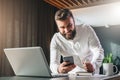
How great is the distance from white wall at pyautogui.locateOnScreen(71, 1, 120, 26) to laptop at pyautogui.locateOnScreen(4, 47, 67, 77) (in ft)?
7.73

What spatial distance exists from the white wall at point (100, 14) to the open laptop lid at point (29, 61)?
236 cm

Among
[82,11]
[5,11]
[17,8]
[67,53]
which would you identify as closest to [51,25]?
[82,11]

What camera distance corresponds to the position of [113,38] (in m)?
4.59

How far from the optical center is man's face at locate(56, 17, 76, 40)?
7.18 feet

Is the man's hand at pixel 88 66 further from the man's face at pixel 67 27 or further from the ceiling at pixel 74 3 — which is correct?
the ceiling at pixel 74 3

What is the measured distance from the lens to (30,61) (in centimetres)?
137

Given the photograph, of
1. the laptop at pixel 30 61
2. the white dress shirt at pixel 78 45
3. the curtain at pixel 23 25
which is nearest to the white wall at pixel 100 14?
the curtain at pixel 23 25

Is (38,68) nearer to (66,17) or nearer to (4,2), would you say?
(66,17)

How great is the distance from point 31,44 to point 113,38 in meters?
2.19

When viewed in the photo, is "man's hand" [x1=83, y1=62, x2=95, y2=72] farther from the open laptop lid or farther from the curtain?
the curtain

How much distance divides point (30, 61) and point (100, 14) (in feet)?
9.65

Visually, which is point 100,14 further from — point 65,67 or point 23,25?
point 65,67

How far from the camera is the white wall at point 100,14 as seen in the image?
3.60m

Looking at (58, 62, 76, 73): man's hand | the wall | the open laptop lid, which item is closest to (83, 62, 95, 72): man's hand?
(58, 62, 76, 73): man's hand
